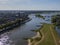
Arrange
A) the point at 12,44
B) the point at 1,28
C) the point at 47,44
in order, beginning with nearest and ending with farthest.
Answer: the point at 47,44 < the point at 12,44 < the point at 1,28

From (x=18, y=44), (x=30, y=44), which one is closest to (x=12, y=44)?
(x=18, y=44)

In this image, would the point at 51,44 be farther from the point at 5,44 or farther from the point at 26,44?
the point at 5,44

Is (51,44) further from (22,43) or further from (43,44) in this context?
(22,43)

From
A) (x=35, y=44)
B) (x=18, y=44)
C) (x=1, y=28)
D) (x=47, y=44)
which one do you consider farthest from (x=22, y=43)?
(x=1, y=28)

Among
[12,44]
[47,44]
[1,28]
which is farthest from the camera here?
[1,28]

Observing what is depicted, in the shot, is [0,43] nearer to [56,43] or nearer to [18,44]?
[18,44]

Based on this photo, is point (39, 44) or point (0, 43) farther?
point (0, 43)

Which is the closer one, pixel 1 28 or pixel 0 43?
pixel 0 43
